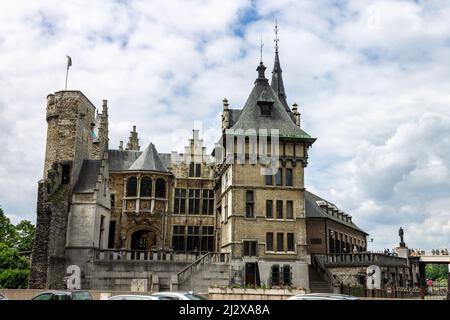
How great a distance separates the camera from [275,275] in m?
36.7

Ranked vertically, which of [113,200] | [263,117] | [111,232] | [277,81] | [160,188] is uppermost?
[277,81]

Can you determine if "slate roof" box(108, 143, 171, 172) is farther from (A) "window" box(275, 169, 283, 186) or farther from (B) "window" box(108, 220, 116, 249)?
(A) "window" box(275, 169, 283, 186)

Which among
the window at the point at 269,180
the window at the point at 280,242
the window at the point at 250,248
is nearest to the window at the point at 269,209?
the window at the point at 269,180

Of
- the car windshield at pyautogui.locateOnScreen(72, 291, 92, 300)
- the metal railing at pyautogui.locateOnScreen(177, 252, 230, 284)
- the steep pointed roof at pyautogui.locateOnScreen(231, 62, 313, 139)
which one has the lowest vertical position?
the car windshield at pyautogui.locateOnScreen(72, 291, 92, 300)

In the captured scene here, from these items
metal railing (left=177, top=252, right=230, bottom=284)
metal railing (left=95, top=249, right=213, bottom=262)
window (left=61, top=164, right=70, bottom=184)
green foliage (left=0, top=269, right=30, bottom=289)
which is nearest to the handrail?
metal railing (left=177, top=252, right=230, bottom=284)

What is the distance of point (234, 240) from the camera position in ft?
121

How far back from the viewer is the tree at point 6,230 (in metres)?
53.8

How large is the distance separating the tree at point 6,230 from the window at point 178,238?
66.3ft

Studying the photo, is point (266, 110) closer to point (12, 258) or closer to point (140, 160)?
point (140, 160)

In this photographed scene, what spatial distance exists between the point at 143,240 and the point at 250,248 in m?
15.0

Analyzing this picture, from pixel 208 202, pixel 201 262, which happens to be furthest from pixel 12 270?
pixel 208 202

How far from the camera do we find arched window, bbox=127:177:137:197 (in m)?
44.9

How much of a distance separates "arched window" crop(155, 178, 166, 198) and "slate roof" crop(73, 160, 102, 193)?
22.0 ft
